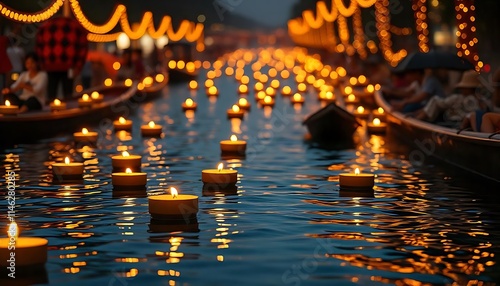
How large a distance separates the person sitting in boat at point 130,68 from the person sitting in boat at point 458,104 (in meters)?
23.2

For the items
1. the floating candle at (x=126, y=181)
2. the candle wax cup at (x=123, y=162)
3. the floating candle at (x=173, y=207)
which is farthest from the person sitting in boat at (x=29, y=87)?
the floating candle at (x=173, y=207)

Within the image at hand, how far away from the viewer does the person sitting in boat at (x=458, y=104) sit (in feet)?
68.6

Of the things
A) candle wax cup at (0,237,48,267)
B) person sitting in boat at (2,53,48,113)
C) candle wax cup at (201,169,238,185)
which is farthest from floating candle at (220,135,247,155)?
candle wax cup at (0,237,48,267)

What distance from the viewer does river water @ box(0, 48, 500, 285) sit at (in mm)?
10141

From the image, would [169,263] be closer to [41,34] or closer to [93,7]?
[41,34]

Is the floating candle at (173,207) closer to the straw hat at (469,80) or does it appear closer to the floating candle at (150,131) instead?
the straw hat at (469,80)

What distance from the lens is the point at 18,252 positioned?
10.0 m

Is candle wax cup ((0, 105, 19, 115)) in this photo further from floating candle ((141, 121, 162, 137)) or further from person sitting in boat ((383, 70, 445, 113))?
person sitting in boat ((383, 70, 445, 113))

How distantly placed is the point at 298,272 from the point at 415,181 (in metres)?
7.60

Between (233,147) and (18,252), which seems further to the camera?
(233,147)

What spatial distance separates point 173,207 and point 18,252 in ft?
9.48

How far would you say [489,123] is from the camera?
57.1 ft

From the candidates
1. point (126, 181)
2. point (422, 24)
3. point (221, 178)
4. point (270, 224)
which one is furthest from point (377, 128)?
point (270, 224)

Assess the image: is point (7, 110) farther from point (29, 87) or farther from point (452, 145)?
point (452, 145)
